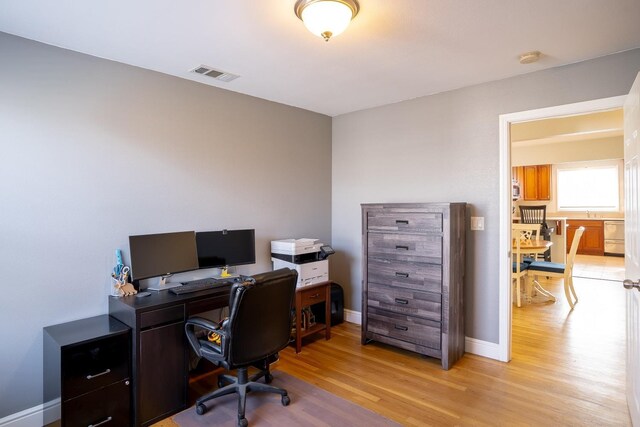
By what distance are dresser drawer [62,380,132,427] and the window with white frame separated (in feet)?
33.3

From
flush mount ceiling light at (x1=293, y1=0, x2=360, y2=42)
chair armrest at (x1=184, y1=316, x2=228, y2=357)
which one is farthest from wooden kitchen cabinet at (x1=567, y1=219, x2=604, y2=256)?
chair armrest at (x1=184, y1=316, x2=228, y2=357)

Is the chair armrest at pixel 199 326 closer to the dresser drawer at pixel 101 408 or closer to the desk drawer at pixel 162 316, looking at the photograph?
the desk drawer at pixel 162 316

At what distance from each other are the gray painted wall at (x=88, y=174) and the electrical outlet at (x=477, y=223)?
6.85ft

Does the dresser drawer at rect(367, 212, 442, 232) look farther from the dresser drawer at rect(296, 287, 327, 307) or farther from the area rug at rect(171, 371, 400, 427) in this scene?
the area rug at rect(171, 371, 400, 427)

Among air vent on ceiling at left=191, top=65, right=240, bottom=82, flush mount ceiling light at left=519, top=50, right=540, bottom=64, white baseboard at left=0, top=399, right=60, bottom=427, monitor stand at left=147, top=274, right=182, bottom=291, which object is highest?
air vent on ceiling at left=191, top=65, right=240, bottom=82

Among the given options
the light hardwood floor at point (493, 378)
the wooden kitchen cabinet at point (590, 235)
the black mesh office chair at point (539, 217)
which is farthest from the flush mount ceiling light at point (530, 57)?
the wooden kitchen cabinet at point (590, 235)

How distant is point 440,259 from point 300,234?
1.61 meters

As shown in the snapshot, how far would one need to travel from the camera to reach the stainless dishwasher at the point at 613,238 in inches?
327

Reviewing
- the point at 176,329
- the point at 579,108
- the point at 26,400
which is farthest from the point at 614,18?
the point at 26,400

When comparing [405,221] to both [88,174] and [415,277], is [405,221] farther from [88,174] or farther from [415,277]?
[88,174]

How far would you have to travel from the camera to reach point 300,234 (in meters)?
4.03

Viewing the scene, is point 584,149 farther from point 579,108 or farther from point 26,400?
point 26,400

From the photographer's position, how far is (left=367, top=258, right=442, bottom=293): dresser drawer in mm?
3061

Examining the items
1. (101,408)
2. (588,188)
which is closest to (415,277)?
(101,408)
